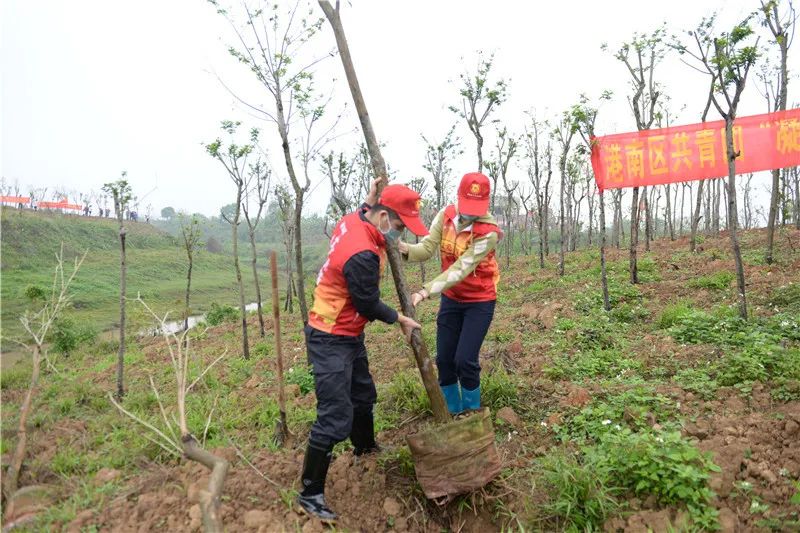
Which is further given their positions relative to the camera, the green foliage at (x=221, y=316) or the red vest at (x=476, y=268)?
the green foliage at (x=221, y=316)

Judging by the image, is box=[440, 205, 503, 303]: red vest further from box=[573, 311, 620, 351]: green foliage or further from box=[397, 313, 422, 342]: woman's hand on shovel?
box=[573, 311, 620, 351]: green foliage

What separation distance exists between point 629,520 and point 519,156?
12824 mm

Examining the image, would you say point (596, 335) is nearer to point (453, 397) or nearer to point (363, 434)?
point (453, 397)

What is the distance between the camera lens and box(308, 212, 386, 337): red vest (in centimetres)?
249

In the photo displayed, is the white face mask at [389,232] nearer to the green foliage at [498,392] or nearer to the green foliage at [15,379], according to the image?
the green foliage at [498,392]

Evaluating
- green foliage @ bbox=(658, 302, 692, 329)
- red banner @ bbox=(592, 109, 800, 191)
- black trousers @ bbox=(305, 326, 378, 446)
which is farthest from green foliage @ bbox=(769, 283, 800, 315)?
black trousers @ bbox=(305, 326, 378, 446)

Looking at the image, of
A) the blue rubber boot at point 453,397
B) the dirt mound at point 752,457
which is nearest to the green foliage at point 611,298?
the dirt mound at point 752,457

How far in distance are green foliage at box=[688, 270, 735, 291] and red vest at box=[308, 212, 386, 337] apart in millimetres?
6600

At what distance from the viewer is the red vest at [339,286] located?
8.16 ft

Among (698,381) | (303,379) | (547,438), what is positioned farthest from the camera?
Result: (303,379)

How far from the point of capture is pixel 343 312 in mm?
2582

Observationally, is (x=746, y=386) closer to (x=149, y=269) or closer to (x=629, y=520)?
(x=629, y=520)

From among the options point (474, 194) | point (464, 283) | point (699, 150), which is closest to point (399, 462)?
point (464, 283)

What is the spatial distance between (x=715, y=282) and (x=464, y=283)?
19.3 feet
